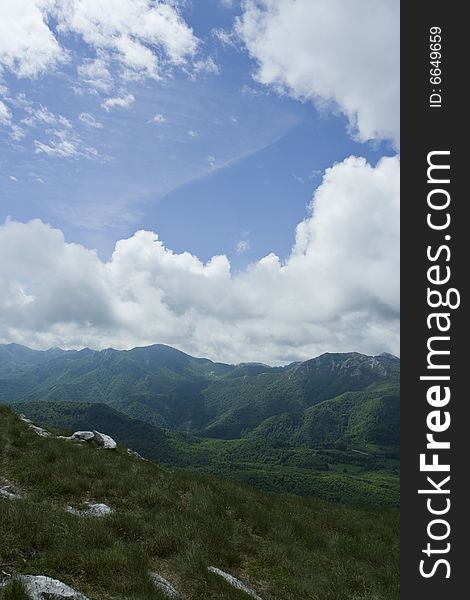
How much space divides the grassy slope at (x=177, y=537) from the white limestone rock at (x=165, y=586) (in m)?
0.26

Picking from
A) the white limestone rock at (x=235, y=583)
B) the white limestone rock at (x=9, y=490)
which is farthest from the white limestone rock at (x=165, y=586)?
the white limestone rock at (x=9, y=490)

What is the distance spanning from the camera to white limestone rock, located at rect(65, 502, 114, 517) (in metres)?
10.8

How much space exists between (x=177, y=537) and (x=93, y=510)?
3.44 metres

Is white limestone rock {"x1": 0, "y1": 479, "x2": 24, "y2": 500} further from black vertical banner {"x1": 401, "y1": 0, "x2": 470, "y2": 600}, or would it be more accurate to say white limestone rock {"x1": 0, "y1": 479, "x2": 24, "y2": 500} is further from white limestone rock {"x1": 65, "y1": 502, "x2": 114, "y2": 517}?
black vertical banner {"x1": 401, "y1": 0, "x2": 470, "y2": 600}

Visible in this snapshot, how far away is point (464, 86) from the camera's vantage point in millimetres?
8297

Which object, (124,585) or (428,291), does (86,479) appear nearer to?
(124,585)

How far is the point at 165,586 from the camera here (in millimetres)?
7082

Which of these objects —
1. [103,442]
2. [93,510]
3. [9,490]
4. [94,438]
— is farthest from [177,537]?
[94,438]

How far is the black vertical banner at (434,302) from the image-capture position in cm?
727

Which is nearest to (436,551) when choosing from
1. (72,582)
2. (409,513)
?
(409,513)

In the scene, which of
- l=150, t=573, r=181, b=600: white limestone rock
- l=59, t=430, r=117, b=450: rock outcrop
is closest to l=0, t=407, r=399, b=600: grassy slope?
l=150, t=573, r=181, b=600: white limestone rock

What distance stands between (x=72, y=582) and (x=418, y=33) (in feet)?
43.3

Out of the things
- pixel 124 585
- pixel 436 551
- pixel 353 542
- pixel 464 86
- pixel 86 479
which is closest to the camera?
pixel 124 585

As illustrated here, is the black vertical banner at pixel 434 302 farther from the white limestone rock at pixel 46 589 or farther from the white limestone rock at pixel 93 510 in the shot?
the white limestone rock at pixel 93 510
